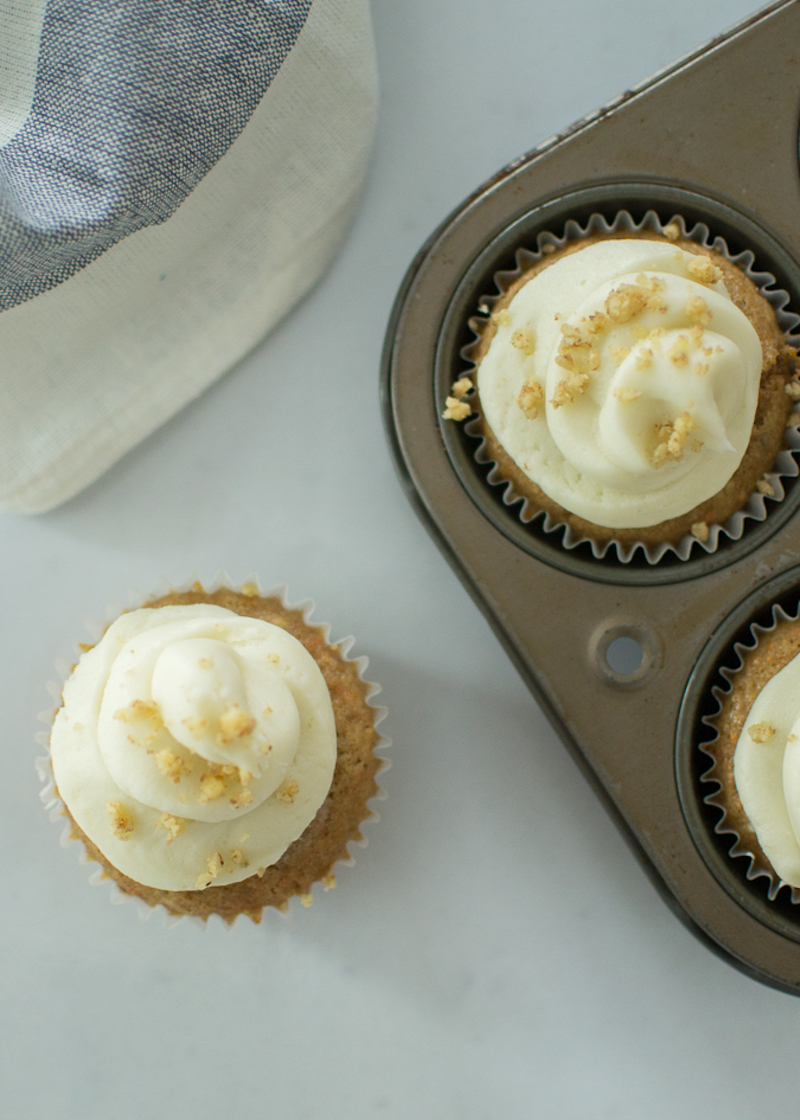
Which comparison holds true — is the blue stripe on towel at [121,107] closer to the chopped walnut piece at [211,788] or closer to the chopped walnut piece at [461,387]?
the chopped walnut piece at [461,387]

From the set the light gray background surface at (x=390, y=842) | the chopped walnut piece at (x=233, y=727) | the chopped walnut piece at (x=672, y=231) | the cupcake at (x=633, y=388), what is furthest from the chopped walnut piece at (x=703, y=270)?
the chopped walnut piece at (x=233, y=727)

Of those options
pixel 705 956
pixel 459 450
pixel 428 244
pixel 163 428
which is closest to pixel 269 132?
pixel 428 244

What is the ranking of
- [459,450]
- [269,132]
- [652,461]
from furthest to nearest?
[269,132], [459,450], [652,461]

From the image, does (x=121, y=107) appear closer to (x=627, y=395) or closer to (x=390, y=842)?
(x=627, y=395)

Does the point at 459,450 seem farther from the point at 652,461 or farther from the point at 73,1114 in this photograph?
the point at 73,1114

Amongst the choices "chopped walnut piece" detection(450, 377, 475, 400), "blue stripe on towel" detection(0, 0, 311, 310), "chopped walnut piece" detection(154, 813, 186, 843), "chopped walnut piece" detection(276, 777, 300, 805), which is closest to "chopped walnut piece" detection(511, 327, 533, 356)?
"chopped walnut piece" detection(450, 377, 475, 400)

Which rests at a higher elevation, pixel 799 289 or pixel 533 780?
pixel 799 289
